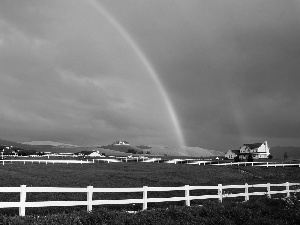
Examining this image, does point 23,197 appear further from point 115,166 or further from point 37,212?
point 115,166

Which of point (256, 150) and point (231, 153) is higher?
point (256, 150)

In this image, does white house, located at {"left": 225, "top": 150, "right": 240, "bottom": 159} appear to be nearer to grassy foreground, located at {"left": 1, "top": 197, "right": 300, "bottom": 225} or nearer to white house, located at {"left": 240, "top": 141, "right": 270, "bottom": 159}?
white house, located at {"left": 240, "top": 141, "right": 270, "bottom": 159}

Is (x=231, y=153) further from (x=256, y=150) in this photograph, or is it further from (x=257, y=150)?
(x=257, y=150)

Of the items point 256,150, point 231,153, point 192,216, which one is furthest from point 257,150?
point 192,216

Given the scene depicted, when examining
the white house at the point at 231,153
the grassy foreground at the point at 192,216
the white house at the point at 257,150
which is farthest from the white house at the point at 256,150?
the grassy foreground at the point at 192,216

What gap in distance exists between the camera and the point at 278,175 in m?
56.2

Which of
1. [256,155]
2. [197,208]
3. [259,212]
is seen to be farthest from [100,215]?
[256,155]

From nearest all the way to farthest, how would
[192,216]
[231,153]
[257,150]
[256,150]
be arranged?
[192,216] < [257,150] < [256,150] < [231,153]

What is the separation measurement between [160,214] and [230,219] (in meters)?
3.14

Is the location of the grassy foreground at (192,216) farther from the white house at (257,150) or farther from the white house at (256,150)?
the white house at (257,150)

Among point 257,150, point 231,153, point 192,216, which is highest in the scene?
point 257,150

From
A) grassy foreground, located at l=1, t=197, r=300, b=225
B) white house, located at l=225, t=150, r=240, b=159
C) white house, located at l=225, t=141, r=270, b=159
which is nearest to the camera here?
grassy foreground, located at l=1, t=197, r=300, b=225

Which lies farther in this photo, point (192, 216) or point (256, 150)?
point (256, 150)

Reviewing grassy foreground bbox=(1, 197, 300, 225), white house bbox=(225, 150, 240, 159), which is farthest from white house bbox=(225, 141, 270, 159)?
grassy foreground bbox=(1, 197, 300, 225)
